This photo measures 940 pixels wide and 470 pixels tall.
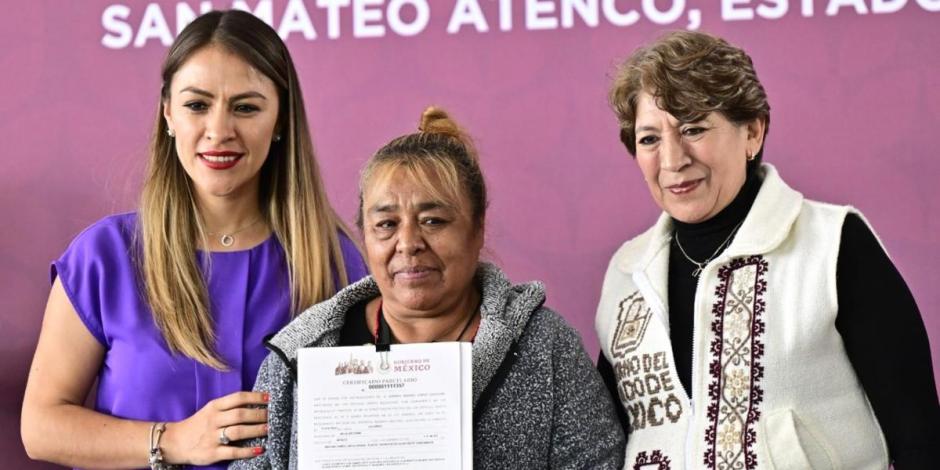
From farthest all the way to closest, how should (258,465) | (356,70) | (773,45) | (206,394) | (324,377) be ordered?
(356,70) < (773,45) < (206,394) < (258,465) < (324,377)

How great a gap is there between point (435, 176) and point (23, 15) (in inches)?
57.8

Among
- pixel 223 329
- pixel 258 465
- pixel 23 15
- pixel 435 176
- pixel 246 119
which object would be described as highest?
pixel 23 15

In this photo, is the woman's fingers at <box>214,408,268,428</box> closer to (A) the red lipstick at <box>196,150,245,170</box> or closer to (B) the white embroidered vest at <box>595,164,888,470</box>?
(A) the red lipstick at <box>196,150,245,170</box>

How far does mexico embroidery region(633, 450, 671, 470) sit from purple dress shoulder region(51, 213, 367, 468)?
0.64 meters

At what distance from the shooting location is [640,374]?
195 cm

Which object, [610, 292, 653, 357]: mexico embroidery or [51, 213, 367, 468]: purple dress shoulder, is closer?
[610, 292, 653, 357]: mexico embroidery

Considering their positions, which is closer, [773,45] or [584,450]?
[584,450]

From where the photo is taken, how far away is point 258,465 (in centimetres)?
190

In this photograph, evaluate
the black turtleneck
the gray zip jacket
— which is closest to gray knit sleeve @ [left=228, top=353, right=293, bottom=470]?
the gray zip jacket

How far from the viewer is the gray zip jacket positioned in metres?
1.81

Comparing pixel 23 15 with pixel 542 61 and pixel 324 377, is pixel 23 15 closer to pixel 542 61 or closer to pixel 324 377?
pixel 542 61

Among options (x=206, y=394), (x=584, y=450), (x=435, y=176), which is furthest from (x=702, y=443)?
(x=206, y=394)

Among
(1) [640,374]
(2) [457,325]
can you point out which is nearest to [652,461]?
(1) [640,374]

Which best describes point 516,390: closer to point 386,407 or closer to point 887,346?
point 386,407
